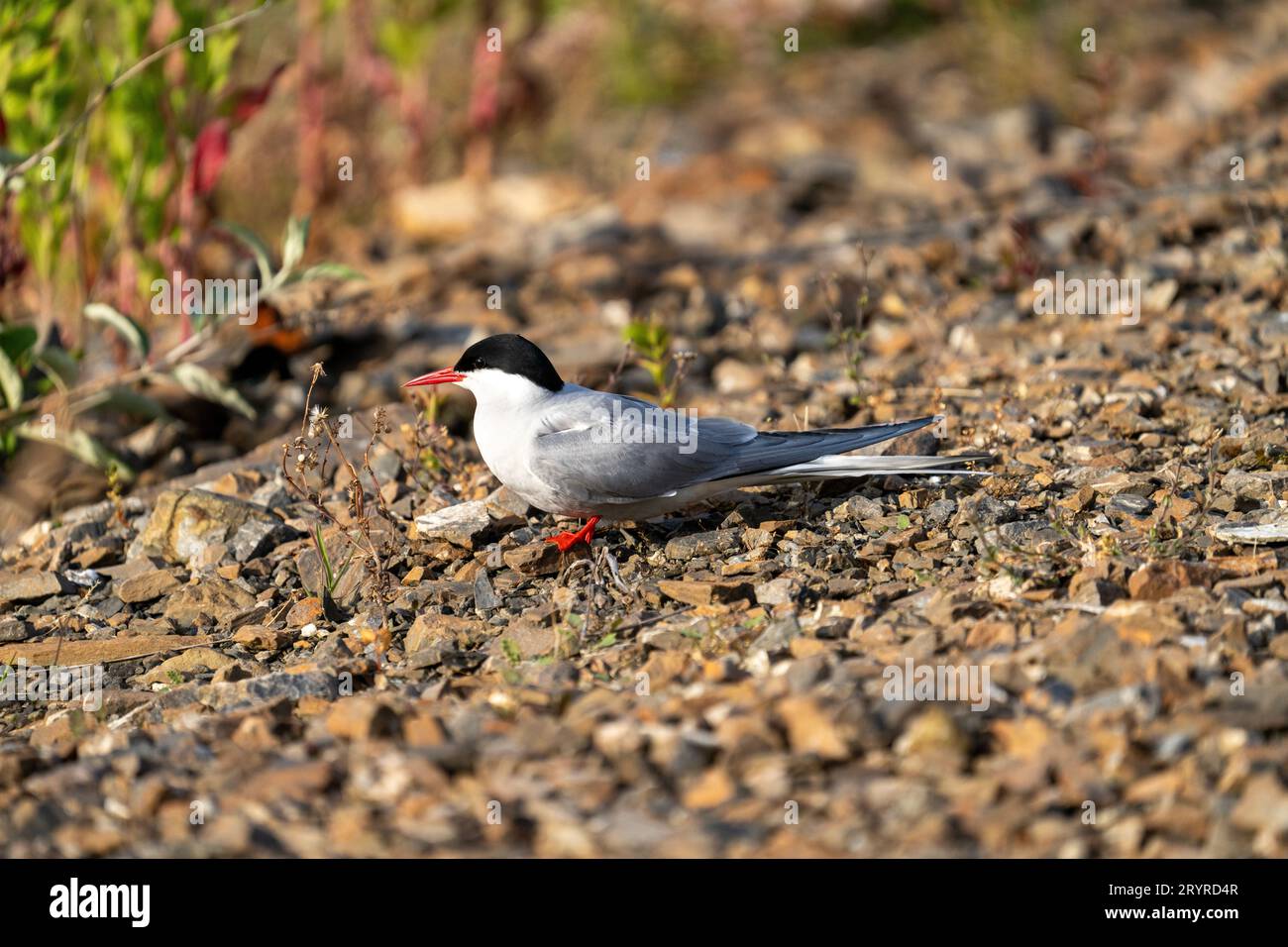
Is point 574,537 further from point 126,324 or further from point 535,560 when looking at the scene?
point 126,324

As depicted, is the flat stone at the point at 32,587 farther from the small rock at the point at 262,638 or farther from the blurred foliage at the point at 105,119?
the blurred foliage at the point at 105,119

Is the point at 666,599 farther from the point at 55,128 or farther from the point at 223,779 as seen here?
the point at 55,128

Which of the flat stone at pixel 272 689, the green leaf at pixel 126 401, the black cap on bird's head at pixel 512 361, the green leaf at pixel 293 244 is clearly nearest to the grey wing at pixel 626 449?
the black cap on bird's head at pixel 512 361

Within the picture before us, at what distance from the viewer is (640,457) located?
3658 mm

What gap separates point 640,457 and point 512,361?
0.54 m

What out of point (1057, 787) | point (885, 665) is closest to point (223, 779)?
point (885, 665)

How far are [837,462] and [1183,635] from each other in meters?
1.09

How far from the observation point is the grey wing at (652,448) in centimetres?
363

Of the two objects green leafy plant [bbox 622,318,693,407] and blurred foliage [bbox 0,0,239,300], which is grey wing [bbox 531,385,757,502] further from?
blurred foliage [bbox 0,0,239,300]

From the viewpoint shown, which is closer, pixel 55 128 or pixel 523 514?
pixel 523 514

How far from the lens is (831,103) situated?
8.02 metres

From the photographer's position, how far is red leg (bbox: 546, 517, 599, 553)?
3787 mm

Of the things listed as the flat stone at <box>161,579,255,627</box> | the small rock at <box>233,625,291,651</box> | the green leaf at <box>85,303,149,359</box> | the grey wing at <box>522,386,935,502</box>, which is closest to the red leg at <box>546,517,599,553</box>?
the grey wing at <box>522,386,935,502</box>

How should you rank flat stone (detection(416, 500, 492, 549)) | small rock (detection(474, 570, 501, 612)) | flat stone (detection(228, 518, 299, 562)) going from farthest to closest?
flat stone (detection(228, 518, 299, 562)), flat stone (detection(416, 500, 492, 549)), small rock (detection(474, 570, 501, 612))
